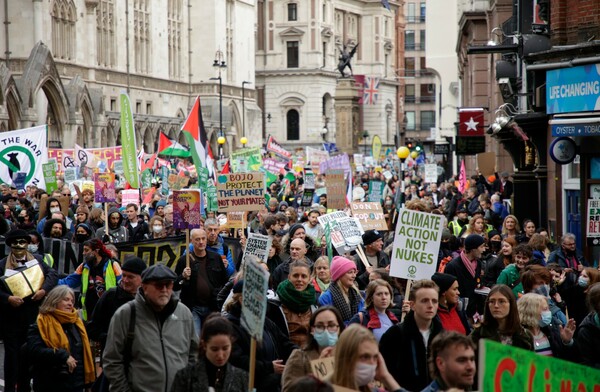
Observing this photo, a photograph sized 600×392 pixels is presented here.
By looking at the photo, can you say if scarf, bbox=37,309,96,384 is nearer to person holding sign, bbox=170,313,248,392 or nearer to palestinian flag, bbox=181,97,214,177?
person holding sign, bbox=170,313,248,392

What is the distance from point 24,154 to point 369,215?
10.4 meters

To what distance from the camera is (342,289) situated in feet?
34.1

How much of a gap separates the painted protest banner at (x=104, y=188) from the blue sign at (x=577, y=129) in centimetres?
914

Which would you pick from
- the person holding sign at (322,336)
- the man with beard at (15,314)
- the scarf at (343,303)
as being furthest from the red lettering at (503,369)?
the man with beard at (15,314)

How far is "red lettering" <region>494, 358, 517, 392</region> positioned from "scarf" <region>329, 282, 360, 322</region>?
442cm

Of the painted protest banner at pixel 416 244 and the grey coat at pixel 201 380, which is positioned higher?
the painted protest banner at pixel 416 244

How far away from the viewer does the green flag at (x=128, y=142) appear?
20.8 metres

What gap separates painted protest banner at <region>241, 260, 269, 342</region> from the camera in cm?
745

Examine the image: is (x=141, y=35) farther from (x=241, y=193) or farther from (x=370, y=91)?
(x=370, y=91)

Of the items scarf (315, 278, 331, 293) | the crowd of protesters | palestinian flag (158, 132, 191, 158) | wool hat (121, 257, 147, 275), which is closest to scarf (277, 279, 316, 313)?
the crowd of protesters

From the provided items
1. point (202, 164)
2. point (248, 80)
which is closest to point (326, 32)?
point (248, 80)

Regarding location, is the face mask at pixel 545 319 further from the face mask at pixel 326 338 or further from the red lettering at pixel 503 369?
the red lettering at pixel 503 369

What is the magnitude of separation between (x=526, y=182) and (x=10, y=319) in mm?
14673

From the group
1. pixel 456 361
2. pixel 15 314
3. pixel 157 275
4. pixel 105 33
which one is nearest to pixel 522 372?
pixel 456 361
